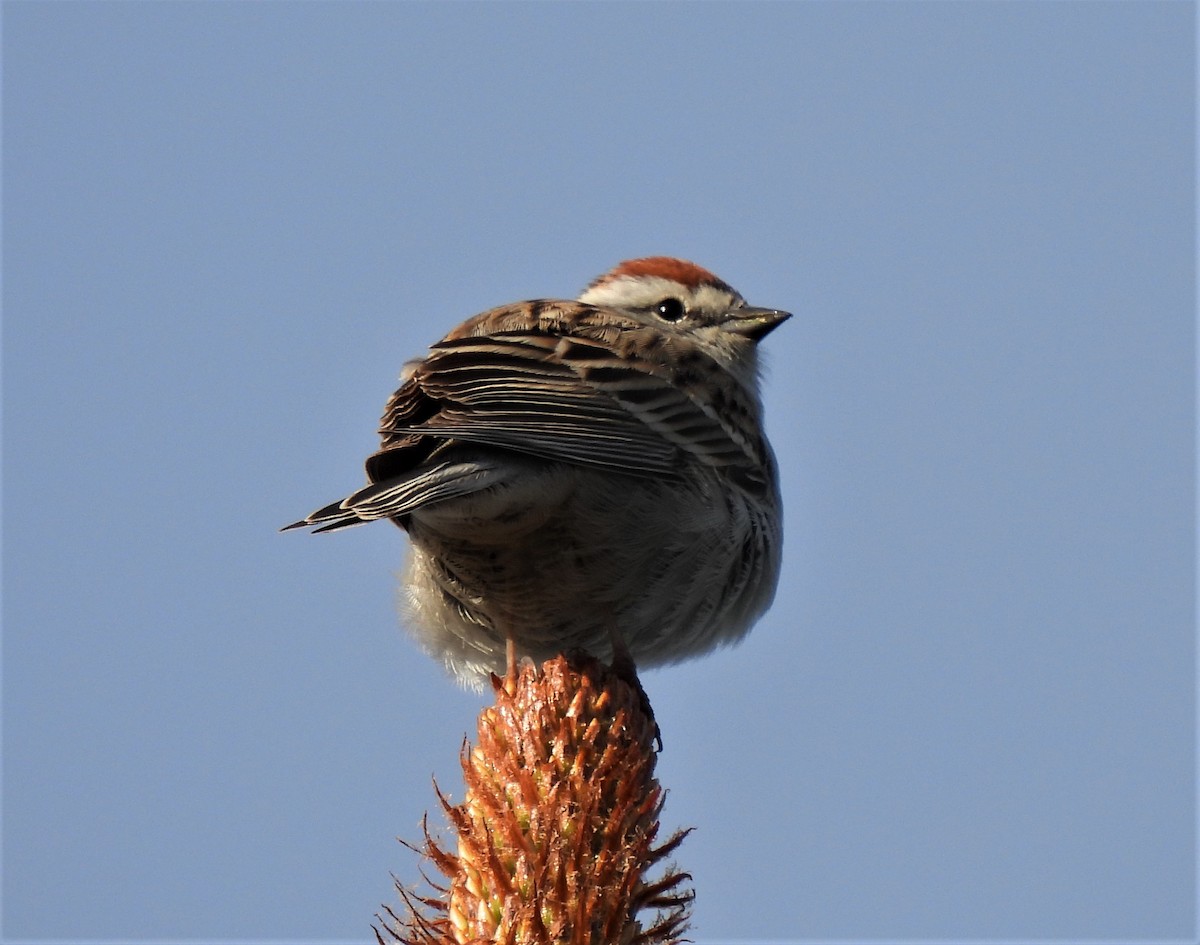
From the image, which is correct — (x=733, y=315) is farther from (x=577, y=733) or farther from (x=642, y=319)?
(x=577, y=733)

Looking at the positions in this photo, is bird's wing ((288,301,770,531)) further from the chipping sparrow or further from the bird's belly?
the bird's belly

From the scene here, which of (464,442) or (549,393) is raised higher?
(549,393)

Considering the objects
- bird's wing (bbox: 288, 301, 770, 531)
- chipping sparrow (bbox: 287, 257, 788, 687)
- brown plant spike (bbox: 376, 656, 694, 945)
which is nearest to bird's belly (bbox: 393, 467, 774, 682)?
chipping sparrow (bbox: 287, 257, 788, 687)

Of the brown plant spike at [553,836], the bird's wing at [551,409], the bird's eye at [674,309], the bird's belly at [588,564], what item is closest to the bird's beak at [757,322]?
the bird's eye at [674,309]

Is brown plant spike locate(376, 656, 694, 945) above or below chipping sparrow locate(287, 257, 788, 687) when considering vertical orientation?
below

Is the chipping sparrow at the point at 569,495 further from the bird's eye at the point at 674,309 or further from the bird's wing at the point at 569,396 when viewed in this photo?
the bird's eye at the point at 674,309

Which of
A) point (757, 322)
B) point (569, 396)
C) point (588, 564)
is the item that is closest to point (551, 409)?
point (569, 396)

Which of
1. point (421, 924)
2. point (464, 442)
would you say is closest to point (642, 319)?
point (464, 442)
